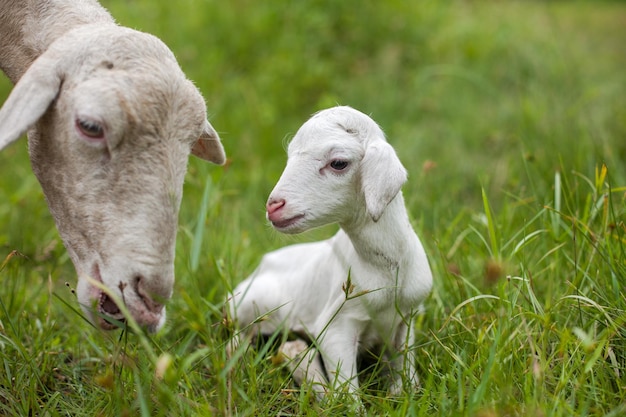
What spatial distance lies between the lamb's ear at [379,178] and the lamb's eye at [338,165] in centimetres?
8

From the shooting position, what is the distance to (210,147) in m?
3.16

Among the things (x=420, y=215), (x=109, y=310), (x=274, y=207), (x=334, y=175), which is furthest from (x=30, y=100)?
(x=420, y=215)

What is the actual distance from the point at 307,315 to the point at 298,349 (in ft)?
0.56

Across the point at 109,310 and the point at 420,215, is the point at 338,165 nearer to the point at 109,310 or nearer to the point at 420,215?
the point at 109,310

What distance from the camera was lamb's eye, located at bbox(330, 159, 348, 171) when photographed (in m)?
2.79

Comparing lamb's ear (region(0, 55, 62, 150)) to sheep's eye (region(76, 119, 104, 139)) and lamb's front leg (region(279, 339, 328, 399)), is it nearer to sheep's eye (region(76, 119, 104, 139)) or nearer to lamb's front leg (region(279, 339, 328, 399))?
sheep's eye (region(76, 119, 104, 139))

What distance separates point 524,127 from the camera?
5.59 metres

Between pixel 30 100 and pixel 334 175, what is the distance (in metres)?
1.11

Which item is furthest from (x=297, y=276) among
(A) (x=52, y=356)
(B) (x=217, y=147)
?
(A) (x=52, y=356)

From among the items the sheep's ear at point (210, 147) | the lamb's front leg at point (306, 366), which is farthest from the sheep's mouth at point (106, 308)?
the sheep's ear at point (210, 147)

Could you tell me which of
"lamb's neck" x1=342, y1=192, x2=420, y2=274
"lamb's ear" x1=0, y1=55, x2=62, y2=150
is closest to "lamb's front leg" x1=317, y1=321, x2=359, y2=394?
"lamb's neck" x1=342, y1=192, x2=420, y2=274

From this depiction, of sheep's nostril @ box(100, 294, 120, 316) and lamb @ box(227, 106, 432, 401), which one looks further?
lamb @ box(227, 106, 432, 401)

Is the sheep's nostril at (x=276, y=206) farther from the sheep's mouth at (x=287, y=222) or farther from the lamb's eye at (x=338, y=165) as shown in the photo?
the lamb's eye at (x=338, y=165)

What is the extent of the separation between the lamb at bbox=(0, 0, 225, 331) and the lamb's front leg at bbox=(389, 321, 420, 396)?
93cm
